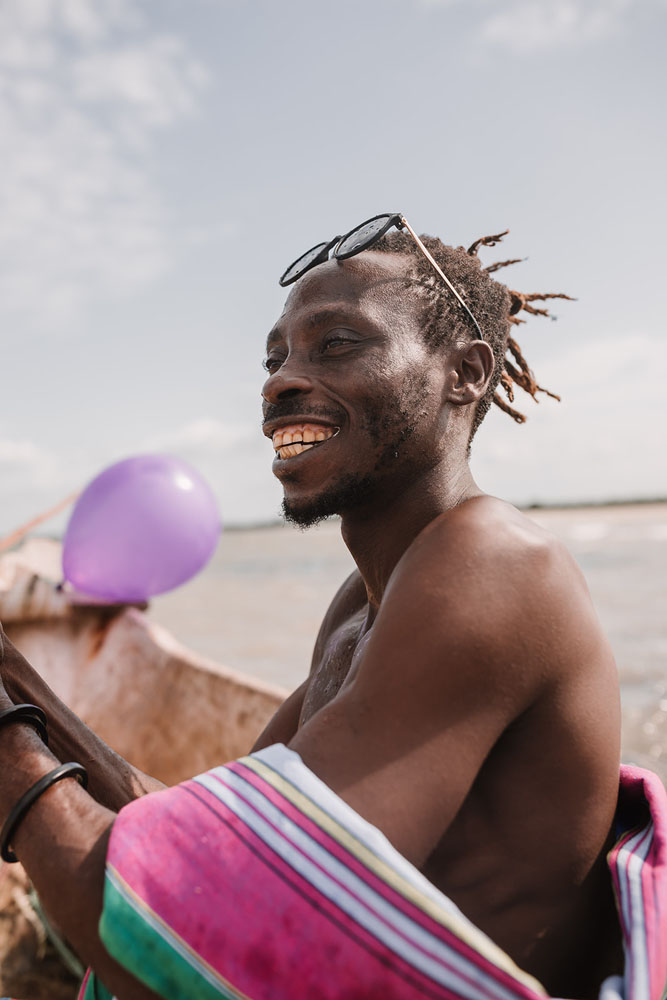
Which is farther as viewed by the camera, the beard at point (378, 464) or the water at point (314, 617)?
the water at point (314, 617)

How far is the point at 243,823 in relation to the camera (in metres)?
0.97

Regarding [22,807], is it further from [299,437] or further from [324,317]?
[324,317]

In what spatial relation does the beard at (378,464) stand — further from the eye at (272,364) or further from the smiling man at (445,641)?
the eye at (272,364)

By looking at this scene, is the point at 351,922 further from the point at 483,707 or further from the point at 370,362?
the point at 370,362

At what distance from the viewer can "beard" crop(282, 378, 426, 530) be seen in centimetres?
142

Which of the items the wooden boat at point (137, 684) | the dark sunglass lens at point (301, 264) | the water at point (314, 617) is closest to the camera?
the dark sunglass lens at point (301, 264)

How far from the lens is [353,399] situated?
4.69ft

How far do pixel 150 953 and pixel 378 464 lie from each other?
0.83 meters

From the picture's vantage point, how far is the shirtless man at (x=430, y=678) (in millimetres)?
1014

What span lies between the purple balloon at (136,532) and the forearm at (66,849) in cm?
296

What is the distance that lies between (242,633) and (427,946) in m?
9.19

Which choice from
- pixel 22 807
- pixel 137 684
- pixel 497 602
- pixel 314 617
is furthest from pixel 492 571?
pixel 314 617

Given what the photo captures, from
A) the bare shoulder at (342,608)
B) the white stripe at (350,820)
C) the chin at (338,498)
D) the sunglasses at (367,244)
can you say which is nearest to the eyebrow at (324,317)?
the sunglasses at (367,244)

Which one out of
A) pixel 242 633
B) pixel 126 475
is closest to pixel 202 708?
pixel 126 475
